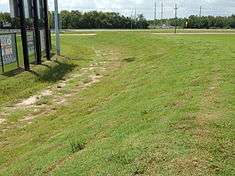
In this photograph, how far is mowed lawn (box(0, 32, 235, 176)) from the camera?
261 inches

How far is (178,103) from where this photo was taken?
33.2 ft

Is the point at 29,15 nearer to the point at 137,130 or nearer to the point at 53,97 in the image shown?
the point at 53,97

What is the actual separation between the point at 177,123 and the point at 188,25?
10333cm

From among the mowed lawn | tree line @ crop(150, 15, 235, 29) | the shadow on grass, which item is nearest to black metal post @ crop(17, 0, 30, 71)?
the shadow on grass

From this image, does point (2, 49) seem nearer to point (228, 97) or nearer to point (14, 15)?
point (14, 15)

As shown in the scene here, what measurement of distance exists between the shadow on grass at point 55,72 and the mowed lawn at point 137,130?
330cm

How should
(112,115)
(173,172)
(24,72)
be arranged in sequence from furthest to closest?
(24,72), (112,115), (173,172)

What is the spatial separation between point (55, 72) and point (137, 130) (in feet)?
47.3

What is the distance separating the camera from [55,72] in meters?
22.5

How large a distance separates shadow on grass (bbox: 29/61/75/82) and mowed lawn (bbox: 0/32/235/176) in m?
3.30

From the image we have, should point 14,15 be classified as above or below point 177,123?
above

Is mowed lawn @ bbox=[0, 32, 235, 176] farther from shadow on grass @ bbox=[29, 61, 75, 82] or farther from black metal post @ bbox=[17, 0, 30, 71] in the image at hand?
black metal post @ bbox=[17, 0, 30, 71]

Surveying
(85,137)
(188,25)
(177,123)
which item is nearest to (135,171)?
(177,123)

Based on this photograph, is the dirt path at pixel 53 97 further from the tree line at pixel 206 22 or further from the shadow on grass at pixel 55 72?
the tree line at pixel 206 22
